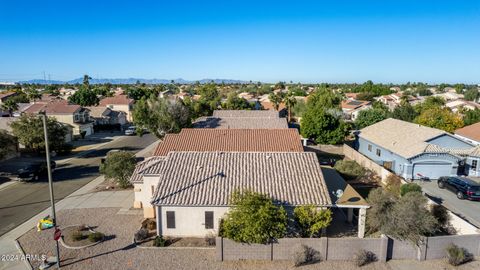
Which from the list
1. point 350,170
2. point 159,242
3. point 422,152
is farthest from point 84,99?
point 422,152

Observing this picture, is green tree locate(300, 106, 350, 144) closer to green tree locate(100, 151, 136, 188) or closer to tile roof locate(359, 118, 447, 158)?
tile roof locate(359, 118, 447, 158)

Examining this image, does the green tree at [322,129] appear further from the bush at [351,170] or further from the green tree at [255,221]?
the green tree at [255,221]

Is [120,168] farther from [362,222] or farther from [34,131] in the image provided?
[362,222]

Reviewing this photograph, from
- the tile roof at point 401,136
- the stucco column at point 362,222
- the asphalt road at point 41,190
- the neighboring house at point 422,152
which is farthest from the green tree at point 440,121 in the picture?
the asphalt road at point 41,190

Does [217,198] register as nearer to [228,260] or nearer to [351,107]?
[228,260]

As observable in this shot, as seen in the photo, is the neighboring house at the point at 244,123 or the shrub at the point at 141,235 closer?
the shrub at the point at 141,235

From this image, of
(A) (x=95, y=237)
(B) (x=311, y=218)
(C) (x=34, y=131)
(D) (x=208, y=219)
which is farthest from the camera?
(C) (x=34, y=131)
